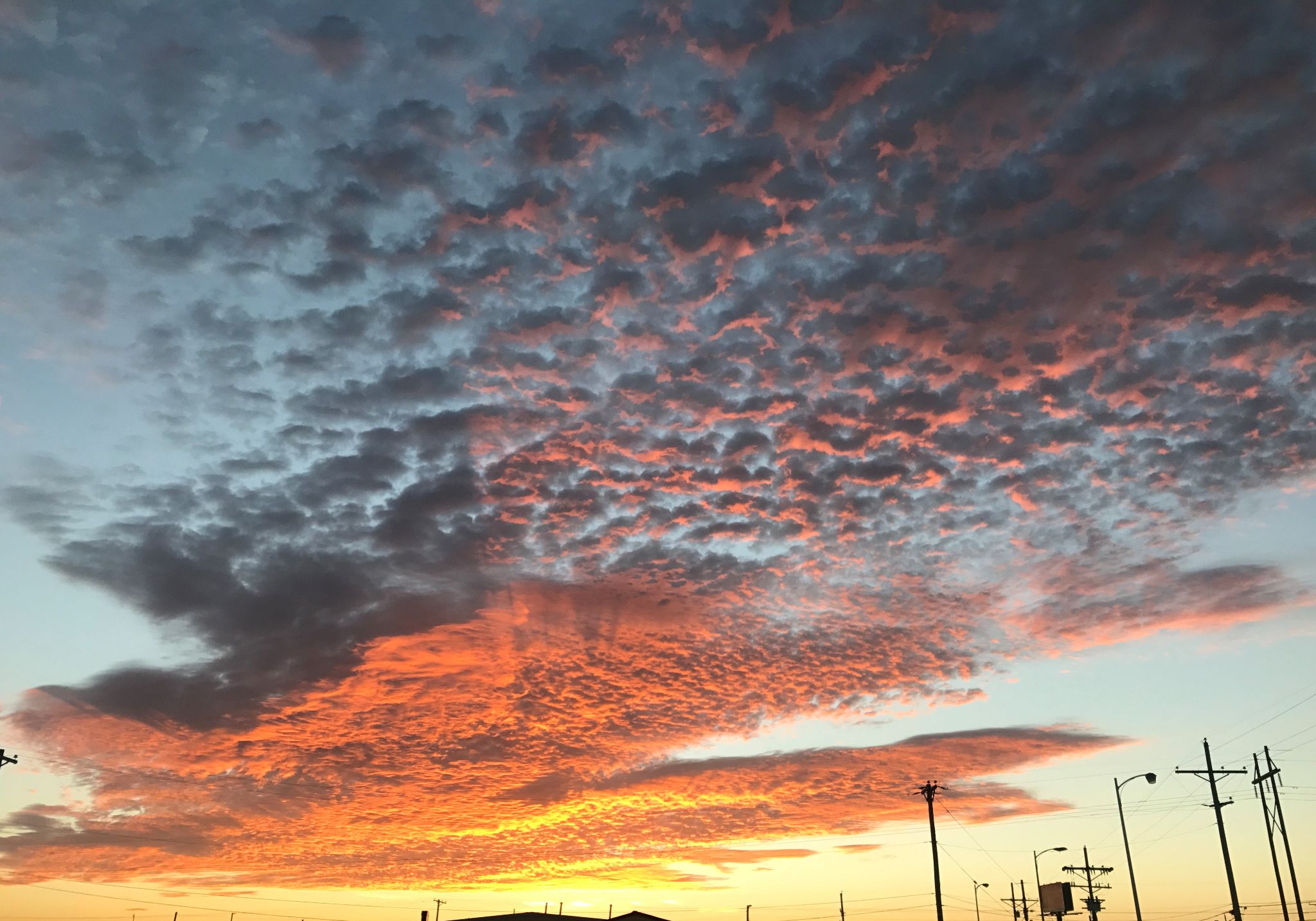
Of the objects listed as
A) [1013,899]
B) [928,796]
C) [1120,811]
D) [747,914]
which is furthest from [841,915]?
[928,796]

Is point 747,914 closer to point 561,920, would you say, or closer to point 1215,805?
point 561,920

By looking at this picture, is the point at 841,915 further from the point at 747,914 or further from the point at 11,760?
the point at 11,760

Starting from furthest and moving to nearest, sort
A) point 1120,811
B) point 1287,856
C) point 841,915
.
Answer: point 841,915, point 1120,811, point 1287,856

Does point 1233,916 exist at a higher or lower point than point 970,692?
lower

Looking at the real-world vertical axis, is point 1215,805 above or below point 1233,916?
above

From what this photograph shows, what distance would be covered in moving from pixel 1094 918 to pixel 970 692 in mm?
57570

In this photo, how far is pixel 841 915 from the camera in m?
120

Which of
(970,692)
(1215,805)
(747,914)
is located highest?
(970,692)

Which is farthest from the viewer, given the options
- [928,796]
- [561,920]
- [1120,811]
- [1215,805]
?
[561,920]

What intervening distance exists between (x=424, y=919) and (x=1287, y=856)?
316ft

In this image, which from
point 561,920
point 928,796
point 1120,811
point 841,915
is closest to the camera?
point 928,796

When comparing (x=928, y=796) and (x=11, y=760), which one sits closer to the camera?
(x=11, y=760)

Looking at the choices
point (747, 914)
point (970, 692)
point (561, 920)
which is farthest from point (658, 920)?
point (970, 692)

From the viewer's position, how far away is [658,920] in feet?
354
